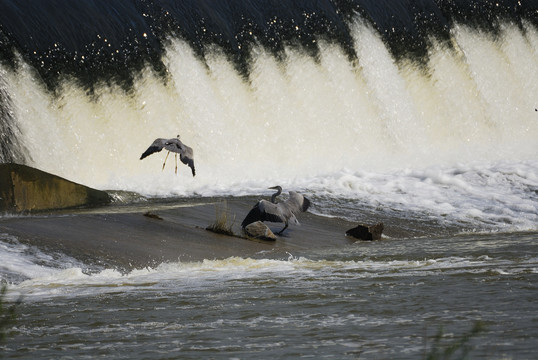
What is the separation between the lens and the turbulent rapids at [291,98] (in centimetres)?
1630

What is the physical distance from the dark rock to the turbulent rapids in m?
1.69

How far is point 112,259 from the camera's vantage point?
30.3ft

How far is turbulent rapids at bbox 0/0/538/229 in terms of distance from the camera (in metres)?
16.3

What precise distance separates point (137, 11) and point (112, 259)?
1038 cm

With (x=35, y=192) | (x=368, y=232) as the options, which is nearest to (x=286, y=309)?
(x=368, y=232)

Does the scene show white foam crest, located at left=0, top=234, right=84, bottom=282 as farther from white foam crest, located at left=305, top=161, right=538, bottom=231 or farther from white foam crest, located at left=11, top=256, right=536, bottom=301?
white foam crest, located at left=305, top=161, right=538, bottom=231

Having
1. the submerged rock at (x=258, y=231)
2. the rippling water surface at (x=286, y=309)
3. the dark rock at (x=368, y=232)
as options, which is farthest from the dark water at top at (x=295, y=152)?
the submerged rock at (x=258, y=231)

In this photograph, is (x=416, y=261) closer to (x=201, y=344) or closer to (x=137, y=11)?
(x=201, y=344)

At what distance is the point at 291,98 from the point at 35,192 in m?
8.17

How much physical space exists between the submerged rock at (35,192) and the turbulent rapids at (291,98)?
2.42 m

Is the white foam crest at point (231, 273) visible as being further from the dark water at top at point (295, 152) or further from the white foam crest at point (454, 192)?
the white foam crest at point (454, 192)

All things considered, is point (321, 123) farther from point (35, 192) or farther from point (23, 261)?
point (23, 261)

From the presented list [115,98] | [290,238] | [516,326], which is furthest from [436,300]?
[115,98]

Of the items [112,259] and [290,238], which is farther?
[290,238]
